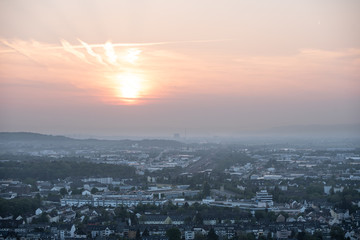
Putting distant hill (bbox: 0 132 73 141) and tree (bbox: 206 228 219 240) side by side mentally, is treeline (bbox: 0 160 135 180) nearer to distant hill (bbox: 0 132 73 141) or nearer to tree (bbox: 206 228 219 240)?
tree (bbox: 206 228 219 240)

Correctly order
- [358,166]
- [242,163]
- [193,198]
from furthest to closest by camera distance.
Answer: [242,163]
[358,166]
[193,198]

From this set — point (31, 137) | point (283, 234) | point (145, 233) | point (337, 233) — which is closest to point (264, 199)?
point (283, 234)

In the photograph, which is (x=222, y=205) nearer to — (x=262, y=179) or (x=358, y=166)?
(x=262, y=179)

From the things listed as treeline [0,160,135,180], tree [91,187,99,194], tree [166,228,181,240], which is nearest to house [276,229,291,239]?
tree [166,228,181,240]

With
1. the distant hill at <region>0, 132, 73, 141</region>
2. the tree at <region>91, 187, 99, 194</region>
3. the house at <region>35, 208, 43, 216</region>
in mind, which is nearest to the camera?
the house at <region>35, 208, 43, 216</region>

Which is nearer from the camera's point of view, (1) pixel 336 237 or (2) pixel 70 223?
(1) pixel 336 237

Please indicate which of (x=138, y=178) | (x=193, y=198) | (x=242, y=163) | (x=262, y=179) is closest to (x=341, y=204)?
(x=193, y=198)
